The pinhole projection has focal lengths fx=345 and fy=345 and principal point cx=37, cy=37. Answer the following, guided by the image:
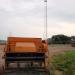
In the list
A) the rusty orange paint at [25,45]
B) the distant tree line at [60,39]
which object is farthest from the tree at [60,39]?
the rusty orange paint at [25,45]

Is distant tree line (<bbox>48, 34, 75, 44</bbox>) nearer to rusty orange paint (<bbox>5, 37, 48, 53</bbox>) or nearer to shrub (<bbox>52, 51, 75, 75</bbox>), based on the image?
rusty orange paint (<bbox>5, 37, 48, 53</bbox>)

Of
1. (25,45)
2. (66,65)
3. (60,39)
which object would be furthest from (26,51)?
(60,39)

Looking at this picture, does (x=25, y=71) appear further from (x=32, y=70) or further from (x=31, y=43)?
(x=31, y=43)

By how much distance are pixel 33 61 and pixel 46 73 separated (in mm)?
1825

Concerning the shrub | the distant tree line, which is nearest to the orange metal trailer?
the shrub

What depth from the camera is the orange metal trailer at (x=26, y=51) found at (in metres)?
19.0

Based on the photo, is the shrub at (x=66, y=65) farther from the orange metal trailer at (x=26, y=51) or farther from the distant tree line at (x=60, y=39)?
the distant tree line at (x=60, y=39)

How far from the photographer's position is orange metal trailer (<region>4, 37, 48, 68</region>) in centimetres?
1903

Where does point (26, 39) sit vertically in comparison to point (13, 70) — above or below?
above

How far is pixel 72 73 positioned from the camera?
12.7 m

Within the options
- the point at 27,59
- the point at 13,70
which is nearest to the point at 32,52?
the point at 27,59

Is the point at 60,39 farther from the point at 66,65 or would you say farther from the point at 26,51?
the point at 66,65

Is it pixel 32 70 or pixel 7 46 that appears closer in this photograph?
pixel 32 70

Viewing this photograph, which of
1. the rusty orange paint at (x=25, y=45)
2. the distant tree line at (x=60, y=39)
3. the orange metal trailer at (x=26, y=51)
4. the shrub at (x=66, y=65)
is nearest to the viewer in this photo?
the shrub at (x=66, y=65)
